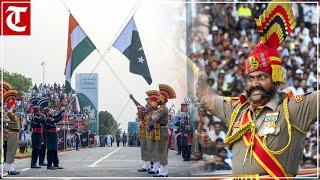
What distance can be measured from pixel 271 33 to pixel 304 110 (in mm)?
492

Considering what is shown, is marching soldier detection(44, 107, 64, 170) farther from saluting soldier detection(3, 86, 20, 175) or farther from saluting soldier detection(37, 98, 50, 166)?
saluting soldier detection(3, 86, 20, 175)

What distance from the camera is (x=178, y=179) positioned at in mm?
5141

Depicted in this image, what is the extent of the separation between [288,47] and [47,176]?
3927 millimetres

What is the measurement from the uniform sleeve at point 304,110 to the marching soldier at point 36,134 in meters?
3.08

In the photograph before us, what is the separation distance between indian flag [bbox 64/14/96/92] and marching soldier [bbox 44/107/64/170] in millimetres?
397

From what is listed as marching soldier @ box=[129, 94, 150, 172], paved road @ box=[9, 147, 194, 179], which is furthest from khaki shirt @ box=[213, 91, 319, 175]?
marching soldier @ box=[129, 94, 150, 172]

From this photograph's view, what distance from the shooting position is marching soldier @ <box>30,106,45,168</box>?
5148 millimetres

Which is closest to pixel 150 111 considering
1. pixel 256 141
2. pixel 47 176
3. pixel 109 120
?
pixel 109 120

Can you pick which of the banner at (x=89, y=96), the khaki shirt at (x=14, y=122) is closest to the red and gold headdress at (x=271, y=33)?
the banner at (x=89, y=96)

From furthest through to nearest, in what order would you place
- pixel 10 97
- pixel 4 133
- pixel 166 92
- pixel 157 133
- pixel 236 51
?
pixel 236 51
pixel 157 133
pixel 4 133
pixel 10 97
pixel 166 92

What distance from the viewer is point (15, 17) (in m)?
4.82

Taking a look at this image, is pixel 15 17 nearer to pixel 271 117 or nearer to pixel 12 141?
pixel 12 141

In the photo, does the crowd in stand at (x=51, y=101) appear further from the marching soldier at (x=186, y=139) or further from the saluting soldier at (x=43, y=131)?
the marching soldier at (x=186, y=139)

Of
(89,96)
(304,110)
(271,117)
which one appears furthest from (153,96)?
(304,110)
